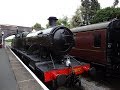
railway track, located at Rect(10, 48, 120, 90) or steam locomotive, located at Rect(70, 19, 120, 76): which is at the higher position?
steam locomotive, located at Rect(70, 19, 120, 76)

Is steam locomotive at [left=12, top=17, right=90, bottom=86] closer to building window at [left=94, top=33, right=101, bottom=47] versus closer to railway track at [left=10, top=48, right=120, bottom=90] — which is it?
railway track at [left=10, top=48, right=120, bottom=90]

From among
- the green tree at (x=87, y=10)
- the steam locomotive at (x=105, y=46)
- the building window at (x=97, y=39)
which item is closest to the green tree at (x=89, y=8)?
the green tree at (x=87, y=10)

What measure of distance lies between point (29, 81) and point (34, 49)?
10.9ft

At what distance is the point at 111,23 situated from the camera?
933cm

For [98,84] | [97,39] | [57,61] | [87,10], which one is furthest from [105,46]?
[87,10]

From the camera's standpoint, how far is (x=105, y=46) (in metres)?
9.38

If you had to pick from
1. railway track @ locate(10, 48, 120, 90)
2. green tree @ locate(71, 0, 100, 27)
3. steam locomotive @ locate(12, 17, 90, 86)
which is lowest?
railway track @ locate(10, 48, 120, 90)

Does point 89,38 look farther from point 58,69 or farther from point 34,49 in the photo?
point 58,69

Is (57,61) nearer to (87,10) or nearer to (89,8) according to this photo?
(87,10)

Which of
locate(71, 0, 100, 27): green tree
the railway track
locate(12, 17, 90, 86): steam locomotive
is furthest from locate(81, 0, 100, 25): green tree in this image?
locate(12, 17, 90, 86): steam locomotive

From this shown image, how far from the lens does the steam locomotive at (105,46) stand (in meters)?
9.30

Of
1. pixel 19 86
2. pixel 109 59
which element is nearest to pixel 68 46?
pixel 109 59

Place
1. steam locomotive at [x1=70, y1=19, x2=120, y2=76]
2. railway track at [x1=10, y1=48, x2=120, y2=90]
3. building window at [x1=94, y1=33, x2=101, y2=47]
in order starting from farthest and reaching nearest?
1. building window at [x1=94, y1=33, x2=101, y2=47]
2. steam locomotive at [x1=70, y1=19, x2=120, y2=76]
3. railway track at [x1=10, y1=48, x2=120, y2=90]

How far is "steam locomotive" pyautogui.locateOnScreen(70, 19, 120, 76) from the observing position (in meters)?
9.30
